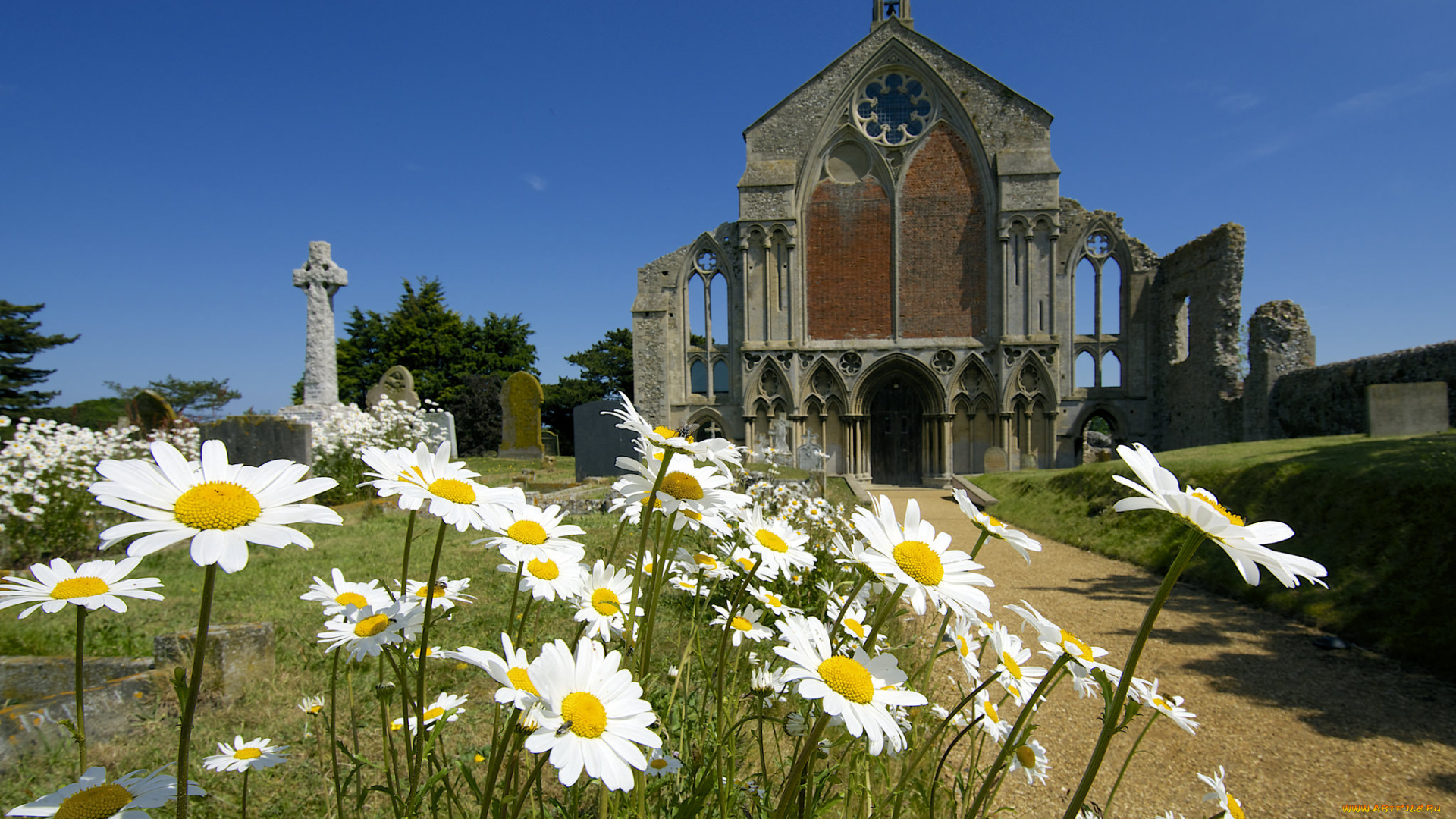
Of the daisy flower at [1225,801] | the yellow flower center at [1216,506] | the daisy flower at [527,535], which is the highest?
the yellow flower center at [1216,506]

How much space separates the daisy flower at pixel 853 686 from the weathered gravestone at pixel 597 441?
37.3 feet

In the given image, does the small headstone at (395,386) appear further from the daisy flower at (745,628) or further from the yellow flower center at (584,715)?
the yellow flower center at (584,715)

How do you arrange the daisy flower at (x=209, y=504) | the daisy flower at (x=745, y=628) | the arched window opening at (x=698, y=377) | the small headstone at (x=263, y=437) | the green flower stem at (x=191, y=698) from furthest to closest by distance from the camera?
the arched window opening at (x=698, y=377), the small headstone at (x=263, y=437), the daisy flower at (x=745, y=628), the daisy flower at (x=209, y=504), the green flower stem at (x=191, y=698)

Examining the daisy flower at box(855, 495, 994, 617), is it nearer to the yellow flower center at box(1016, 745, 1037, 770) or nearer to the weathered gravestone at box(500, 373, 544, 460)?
the yellow flower center at box(1016, 745, 1037, 770)

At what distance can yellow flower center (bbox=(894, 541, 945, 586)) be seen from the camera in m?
1.27

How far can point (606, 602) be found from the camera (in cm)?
169

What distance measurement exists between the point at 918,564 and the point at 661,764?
744 millimetres

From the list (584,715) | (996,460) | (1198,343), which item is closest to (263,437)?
(584,715)

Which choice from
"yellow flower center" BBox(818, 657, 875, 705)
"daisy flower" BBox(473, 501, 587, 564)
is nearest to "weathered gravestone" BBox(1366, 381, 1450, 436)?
"yellow flower center" BBox(818, 657, 875, 705)

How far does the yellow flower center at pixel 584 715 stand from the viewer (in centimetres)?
102


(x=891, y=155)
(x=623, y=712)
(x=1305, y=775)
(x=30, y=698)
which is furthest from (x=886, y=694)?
(x=891, y=155)

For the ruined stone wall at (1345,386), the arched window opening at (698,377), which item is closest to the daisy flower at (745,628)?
the ruined stone wall at (1345,386)

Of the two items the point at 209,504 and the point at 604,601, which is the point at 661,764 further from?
the point at 209,504

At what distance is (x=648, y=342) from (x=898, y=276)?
333 inches
